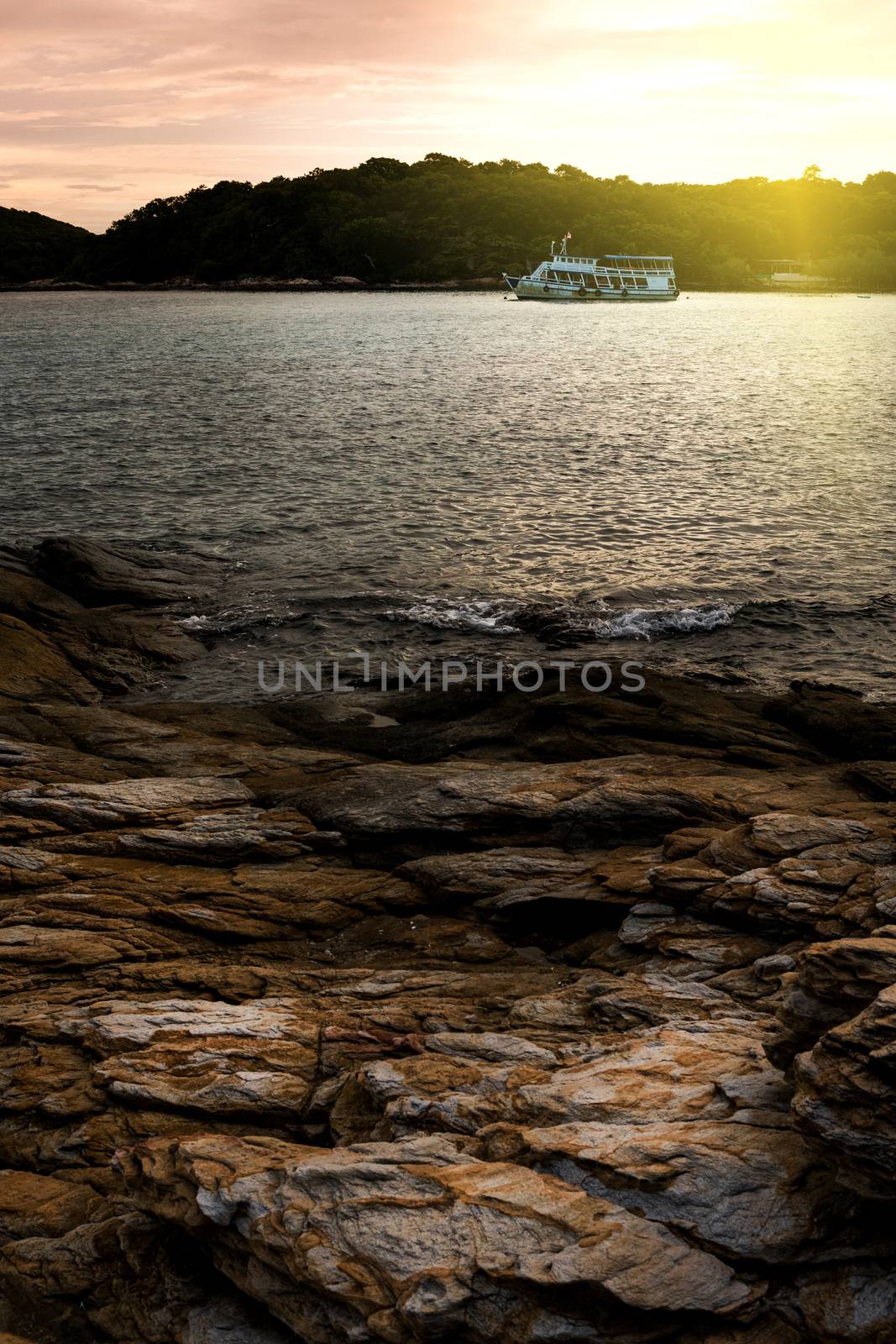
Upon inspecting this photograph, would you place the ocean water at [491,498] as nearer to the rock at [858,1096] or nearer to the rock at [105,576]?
the rock at [105,576]

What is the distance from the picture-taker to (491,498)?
146ft

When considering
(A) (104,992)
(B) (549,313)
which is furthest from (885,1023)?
(B) (549,313)

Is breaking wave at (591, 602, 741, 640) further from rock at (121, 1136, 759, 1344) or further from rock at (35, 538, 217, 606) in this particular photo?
rock at (121, 1136, 759, 1344)

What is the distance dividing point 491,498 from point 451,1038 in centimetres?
3646

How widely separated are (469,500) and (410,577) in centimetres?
1165

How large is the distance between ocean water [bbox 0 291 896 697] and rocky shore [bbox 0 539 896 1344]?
944 cm

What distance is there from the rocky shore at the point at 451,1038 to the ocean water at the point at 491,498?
9.44 m

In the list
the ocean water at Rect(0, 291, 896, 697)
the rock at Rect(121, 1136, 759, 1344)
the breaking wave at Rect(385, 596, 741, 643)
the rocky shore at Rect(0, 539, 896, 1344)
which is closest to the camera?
the rock at Rect(121, 1136, 759, 1344)

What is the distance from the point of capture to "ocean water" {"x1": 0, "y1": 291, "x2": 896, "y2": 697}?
93.1 feet

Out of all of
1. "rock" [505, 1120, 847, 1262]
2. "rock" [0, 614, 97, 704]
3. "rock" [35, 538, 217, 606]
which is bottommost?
"rock" [505, 1120, 847, 1262]

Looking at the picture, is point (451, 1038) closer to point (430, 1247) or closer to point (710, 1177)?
point (430, 1247)

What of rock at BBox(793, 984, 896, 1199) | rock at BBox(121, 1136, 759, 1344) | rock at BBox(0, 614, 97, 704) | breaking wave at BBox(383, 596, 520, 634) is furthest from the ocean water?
rock at BBox(793, 984, 896, 1199)

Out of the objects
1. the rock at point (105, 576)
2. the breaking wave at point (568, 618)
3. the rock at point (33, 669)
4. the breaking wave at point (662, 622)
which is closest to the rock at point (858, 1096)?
the rock at point (33, 669)

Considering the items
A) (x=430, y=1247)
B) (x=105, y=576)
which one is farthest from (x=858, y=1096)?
(x=105, y=576)
